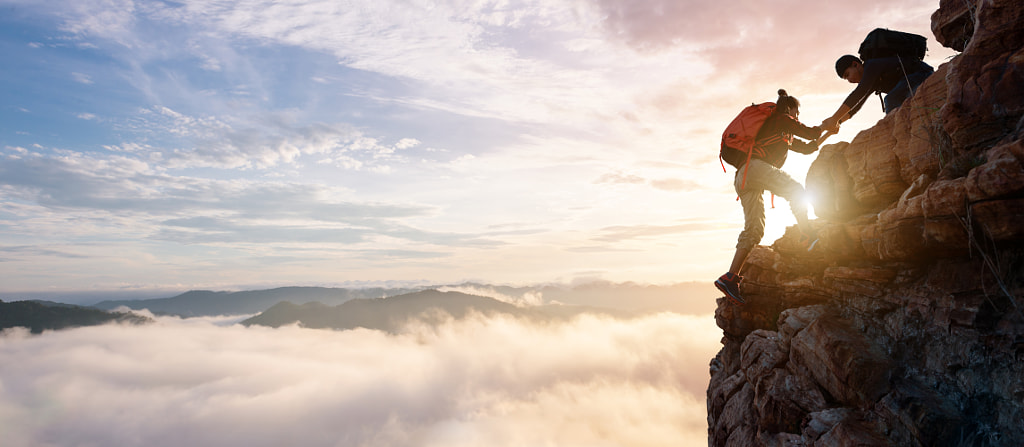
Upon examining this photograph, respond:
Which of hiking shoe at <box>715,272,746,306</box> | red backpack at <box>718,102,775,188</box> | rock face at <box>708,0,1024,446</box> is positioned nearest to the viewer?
rock face at <box>708,0,1024,446</box>

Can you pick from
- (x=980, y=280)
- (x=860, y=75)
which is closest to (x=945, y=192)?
(x=980, y=280)

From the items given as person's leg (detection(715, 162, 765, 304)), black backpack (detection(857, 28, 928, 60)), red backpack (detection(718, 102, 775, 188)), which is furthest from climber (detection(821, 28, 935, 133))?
person's leg (detection(715, 162, 765, 304))

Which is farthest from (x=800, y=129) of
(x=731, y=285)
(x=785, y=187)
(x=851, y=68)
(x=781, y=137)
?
(x=731, y=285)

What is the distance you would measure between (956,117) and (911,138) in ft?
4.07

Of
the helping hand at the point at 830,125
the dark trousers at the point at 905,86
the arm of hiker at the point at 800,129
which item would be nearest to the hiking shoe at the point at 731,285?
the arm of hiker at the point at 800,129

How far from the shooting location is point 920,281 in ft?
28.1

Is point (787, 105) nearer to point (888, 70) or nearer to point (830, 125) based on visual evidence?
point (830, 125)

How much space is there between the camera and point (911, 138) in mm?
9453

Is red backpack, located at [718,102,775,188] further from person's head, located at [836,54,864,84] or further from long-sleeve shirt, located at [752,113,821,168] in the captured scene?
person's head, located at [836,54,864,84]

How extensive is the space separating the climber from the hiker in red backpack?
0.78 m

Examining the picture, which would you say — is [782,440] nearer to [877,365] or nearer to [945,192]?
[877,365]

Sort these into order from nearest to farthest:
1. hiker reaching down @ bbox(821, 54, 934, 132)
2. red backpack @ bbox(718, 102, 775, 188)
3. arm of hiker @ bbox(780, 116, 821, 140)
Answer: hiker reaching down @ bbox(821, 54, 934, 132) → arm of hiker @ bbox(780, 116, 821, 140) → red backpack @ bbox(718, 102, 775, 188)

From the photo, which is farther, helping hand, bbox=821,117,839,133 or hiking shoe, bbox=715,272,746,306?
hiking shoe, bbox=715,272,746,306

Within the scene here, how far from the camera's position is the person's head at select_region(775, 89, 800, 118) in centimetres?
1121
